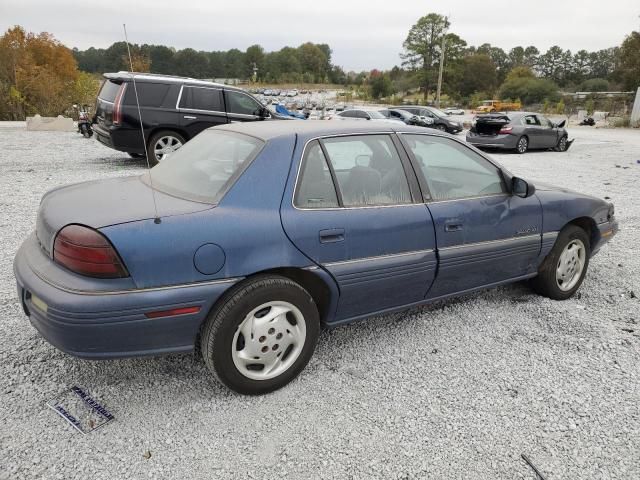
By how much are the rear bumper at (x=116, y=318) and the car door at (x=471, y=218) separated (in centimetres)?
148

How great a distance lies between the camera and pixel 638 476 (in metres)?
2.11

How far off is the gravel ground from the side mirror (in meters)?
0.94

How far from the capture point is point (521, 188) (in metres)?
3.40

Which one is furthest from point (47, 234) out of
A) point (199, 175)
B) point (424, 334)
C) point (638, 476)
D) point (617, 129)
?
point (617, 129)

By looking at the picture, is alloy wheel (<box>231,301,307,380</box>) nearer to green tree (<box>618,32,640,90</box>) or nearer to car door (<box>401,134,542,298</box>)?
car door (<box>401,134,542,298</box>)

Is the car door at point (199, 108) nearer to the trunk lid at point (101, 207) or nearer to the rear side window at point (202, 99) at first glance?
the rear side window at point (202, 99)

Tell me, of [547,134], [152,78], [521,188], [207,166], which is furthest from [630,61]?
[207,166]

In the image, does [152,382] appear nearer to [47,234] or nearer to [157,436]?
[157,436]

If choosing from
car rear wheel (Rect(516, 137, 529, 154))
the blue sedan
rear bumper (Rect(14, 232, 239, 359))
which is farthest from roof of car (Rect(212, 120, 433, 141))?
car rear wheel (Rect(516, 137, 529, 154))

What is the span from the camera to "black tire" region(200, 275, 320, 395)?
2340 millimetres

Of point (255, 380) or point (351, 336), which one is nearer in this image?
point (255, 380)

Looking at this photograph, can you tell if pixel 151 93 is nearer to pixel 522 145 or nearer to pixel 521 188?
pixel 521 188

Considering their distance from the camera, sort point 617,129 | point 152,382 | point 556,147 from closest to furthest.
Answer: point 152,382 < point 556,147 < point 617,129

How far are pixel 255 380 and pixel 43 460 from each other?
1003 mm
